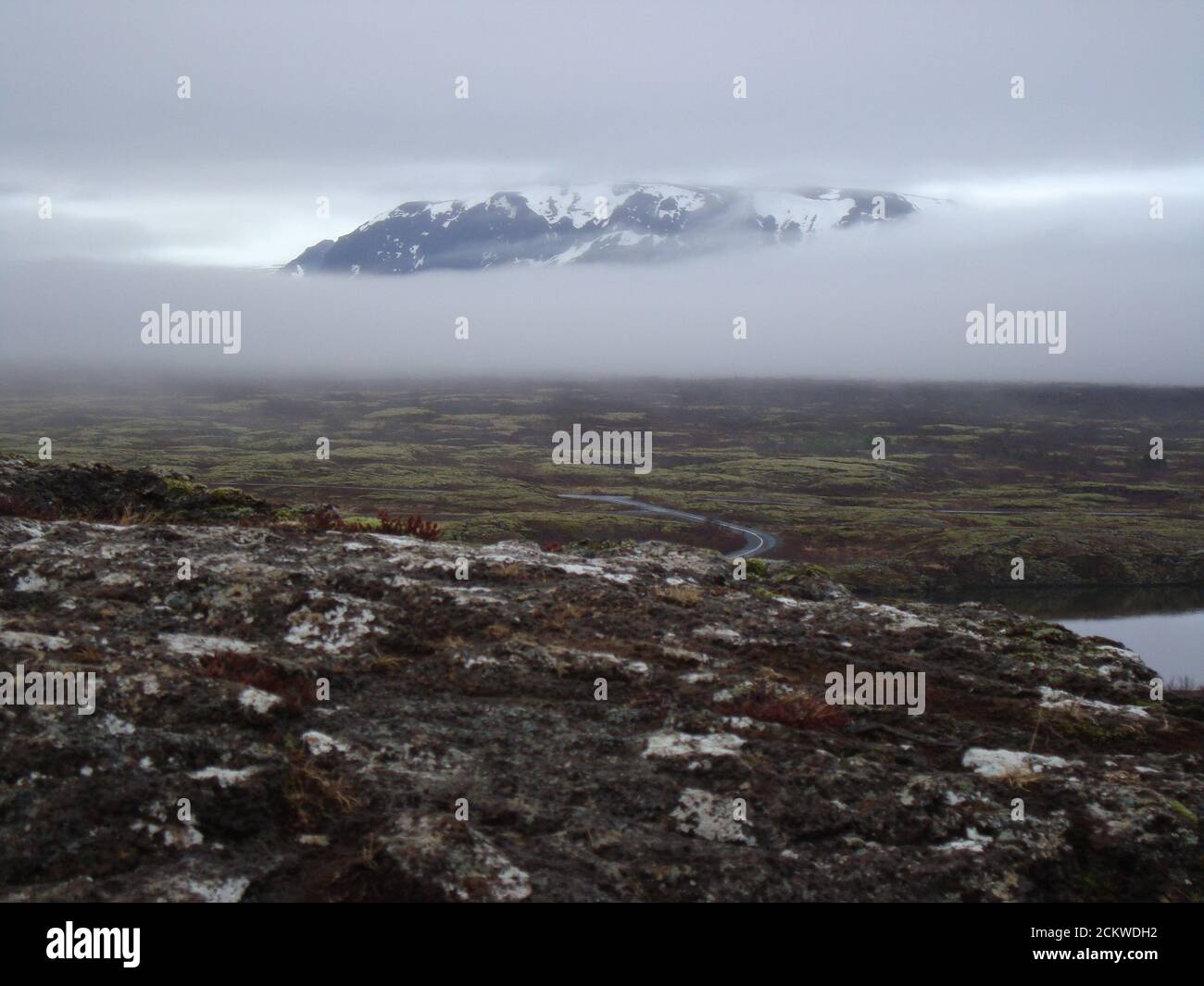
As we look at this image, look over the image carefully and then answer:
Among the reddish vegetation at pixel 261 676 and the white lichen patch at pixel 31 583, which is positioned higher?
the white lichen patch at pixel 31 583

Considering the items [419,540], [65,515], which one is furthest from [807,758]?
[65,515]

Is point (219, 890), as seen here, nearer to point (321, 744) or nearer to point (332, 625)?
point (321, 744)

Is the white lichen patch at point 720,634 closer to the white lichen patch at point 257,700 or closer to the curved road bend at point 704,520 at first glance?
the white lichen patch at point 257,700

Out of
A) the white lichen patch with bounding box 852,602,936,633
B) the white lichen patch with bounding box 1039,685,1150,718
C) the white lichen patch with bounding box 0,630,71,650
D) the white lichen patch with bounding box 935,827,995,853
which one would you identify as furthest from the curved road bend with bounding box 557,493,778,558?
the white lichen patch with bounding box 0,630,71,650

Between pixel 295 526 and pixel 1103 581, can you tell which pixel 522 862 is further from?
pixel 1103 581

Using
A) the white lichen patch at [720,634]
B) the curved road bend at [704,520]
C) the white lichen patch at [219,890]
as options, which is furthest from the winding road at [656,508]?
the white lichen patch at [219,890]

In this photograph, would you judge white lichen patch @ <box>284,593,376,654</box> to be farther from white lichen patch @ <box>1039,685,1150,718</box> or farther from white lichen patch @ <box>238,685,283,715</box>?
white lichen patch @ <box>1039,685,1150,718</box>
